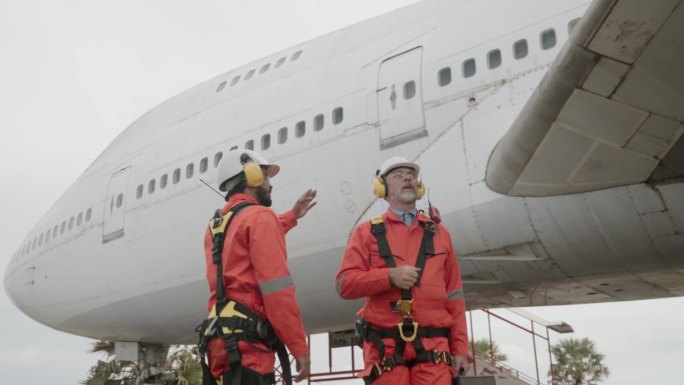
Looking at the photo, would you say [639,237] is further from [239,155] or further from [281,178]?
[281,178]

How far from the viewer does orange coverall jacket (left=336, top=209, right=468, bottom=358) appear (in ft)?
12.8

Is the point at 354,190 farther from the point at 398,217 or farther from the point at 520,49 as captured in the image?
the point at 398,217

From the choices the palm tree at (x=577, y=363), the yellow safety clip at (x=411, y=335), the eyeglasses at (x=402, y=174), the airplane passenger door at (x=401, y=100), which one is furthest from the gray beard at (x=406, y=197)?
the palm tree at (x=577, y=363)

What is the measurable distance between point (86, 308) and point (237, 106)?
440cm

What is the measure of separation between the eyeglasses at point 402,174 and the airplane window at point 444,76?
304cm

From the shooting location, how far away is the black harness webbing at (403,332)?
3746 mm

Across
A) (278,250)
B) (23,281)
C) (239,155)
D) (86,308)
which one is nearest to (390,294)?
(278,250)

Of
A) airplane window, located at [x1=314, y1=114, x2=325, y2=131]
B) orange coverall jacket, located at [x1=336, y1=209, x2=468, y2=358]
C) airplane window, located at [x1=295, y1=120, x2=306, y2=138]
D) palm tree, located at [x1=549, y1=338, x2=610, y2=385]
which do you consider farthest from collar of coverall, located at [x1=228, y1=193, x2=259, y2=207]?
palm tree, located at [x1=549, y1=338, x2=610, y2=385]

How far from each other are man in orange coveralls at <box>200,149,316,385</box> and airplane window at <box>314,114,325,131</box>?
4.43 meters

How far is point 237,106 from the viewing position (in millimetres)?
10141

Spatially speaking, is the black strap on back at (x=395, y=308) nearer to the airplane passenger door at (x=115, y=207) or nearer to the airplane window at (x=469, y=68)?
the airplane window at (x=469, y=68)

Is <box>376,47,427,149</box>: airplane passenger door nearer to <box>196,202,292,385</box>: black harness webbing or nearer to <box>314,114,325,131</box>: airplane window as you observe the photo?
<box>314,114,325,131</box>: airplane window

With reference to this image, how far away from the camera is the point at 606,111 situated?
15.0 feet

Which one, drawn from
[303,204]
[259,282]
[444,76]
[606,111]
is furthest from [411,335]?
[444,76]
